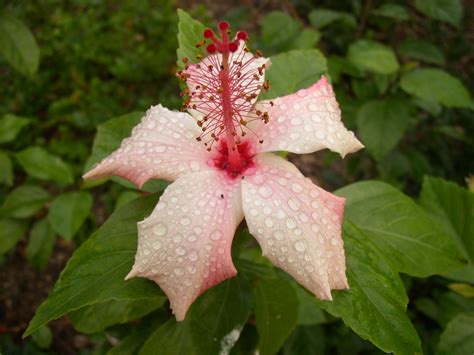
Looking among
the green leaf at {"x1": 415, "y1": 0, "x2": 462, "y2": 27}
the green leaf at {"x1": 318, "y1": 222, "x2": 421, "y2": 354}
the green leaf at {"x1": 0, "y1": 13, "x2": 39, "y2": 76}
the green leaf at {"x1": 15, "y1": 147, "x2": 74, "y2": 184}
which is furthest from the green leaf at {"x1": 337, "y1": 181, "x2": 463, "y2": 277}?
the green leaf at {"x1": 0, "y1": 13, "x2": 39, "y2": 76}

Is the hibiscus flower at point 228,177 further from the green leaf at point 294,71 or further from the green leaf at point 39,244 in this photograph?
the green leaf at point 39,244

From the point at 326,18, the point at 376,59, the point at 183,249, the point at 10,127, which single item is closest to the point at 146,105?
the point at 10,127

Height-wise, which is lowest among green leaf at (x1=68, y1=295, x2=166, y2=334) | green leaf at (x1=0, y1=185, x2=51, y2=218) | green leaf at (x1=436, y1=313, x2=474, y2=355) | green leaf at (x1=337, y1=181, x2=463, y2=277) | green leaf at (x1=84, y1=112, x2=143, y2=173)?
green leaf at (x1=436, y1=313, x2=474, y2=355)

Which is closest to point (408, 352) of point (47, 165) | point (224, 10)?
point (47, 165)

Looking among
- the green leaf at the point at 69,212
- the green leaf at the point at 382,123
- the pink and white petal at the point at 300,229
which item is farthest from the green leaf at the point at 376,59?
the green leaf at the point at 69,212

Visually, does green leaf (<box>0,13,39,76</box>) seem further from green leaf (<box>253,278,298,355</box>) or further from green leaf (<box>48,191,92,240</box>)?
green leaf (<box>253,278,298,355</box>)
